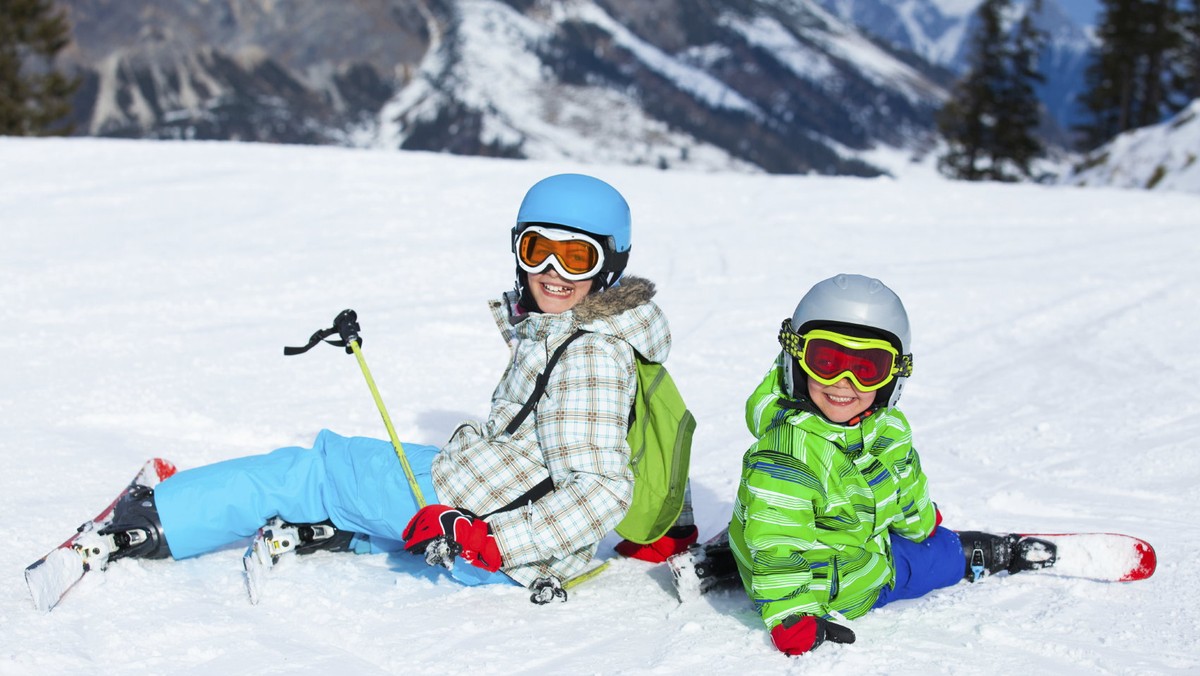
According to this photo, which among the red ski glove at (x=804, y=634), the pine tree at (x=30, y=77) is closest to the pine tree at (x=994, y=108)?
the pine tree at (x=30, y=77)

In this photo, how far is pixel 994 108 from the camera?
4162 cm

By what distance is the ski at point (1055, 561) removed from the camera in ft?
11.3

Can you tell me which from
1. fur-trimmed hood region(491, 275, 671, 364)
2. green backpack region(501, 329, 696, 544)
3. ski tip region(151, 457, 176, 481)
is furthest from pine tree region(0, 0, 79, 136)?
green backpack region(501, 329, 696, 544)

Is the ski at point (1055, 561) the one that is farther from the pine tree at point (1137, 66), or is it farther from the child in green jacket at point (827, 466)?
the pine tree at point (1137, 66)

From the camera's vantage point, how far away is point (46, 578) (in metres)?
3.19

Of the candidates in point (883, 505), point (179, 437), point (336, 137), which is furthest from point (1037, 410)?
point (336, 137)

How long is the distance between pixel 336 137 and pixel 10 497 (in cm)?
20437

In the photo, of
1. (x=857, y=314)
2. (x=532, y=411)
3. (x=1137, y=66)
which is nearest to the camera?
(x=857, y=314)

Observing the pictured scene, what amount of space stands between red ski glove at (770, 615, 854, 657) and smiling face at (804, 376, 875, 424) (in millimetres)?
623

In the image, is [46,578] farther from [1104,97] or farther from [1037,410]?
[1104,97]

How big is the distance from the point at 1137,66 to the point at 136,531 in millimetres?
49418

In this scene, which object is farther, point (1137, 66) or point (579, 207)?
point (1137, 66)

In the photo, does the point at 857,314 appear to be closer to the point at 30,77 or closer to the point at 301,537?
the point at 301,537

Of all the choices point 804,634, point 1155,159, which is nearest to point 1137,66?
point 1155,159
